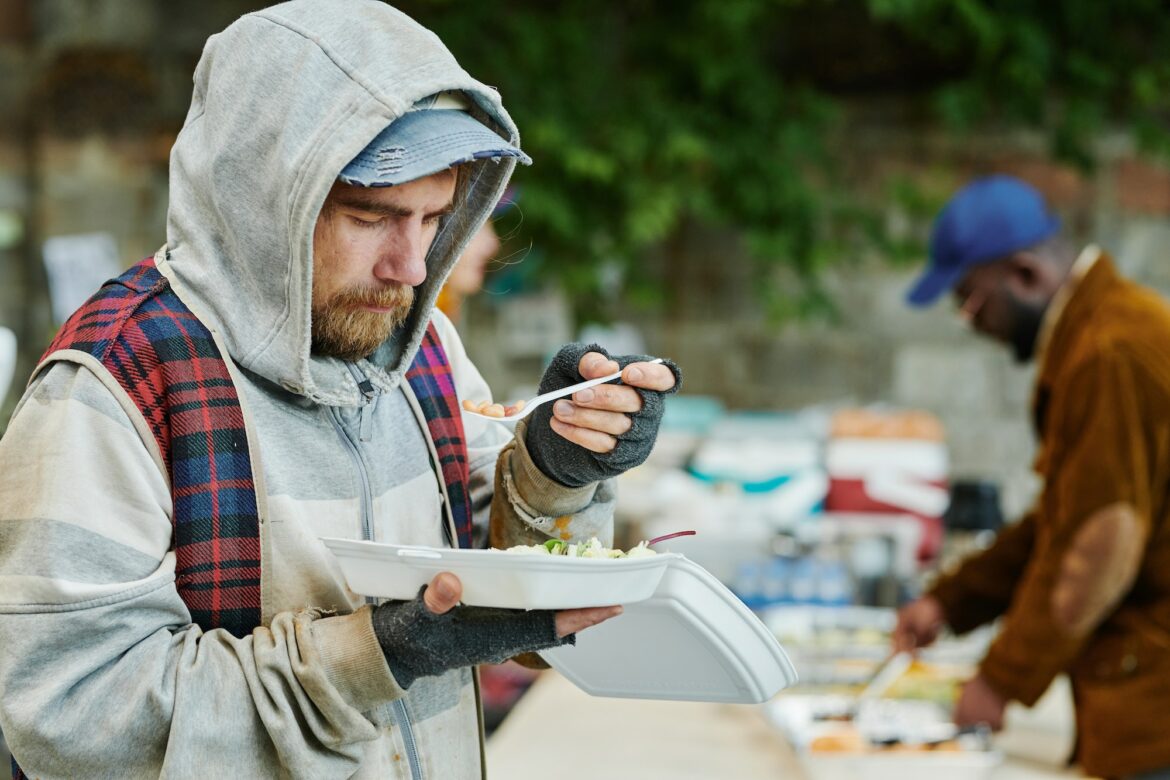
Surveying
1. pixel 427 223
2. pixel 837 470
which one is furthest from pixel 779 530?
pixel 427 223

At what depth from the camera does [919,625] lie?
11.0ft

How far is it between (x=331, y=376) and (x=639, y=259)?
4575 mm

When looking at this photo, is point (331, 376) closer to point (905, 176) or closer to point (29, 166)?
point (29, 166)

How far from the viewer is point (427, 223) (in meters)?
1.39

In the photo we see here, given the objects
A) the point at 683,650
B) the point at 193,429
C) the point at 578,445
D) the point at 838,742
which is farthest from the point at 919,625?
the point at 193,429

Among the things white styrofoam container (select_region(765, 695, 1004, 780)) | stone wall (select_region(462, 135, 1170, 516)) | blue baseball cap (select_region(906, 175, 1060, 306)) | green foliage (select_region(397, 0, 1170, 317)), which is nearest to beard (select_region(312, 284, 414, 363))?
white styrofoam container (select_region(765, 695, 1004, 780))

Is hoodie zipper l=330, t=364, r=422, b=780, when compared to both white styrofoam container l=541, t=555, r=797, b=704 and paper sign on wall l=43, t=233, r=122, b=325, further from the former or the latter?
paper sign on wall l=43, t=233, r=122, b=325

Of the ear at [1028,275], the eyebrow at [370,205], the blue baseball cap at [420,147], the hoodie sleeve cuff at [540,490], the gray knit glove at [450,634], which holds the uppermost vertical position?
the blue baseball cap at [420,147]

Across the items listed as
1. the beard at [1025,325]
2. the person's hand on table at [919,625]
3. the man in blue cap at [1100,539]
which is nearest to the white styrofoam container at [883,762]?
the man in blue cap at [1100,539]

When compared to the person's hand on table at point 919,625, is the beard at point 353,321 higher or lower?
higher

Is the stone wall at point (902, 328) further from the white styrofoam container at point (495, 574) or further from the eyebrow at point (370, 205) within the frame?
the white styrofoam container at point (495, 574)

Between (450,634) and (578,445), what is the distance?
0.30m

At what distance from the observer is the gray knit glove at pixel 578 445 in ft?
4.48

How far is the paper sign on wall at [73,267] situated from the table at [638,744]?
8.64 ft
